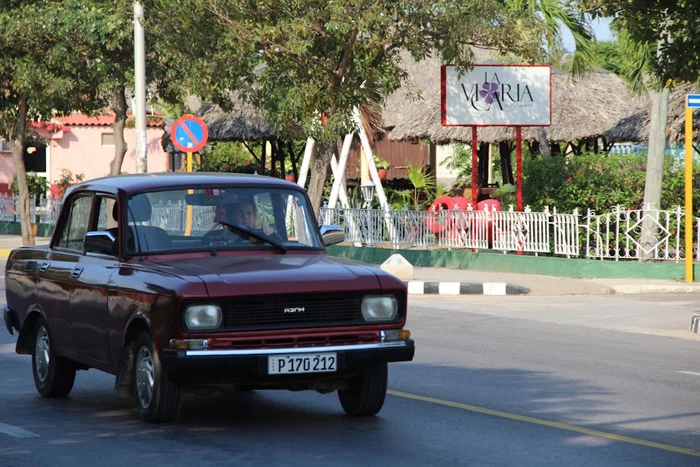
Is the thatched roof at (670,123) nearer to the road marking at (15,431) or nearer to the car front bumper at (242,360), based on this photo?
the car front bumper at (242,360)

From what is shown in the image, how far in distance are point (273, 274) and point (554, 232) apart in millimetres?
14244

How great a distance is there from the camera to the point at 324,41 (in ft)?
71.7

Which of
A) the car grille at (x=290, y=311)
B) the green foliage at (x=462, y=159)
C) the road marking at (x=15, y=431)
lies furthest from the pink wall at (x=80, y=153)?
the car grille at (x=290, y=311)

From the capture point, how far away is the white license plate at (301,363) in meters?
7.71

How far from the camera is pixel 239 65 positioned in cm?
2202

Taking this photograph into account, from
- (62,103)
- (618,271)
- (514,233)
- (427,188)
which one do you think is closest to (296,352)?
(618,271)

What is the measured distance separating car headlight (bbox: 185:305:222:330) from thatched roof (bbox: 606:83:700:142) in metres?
21.4

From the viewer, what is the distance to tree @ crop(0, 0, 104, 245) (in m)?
27.0

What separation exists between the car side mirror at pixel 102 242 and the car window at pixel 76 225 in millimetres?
564

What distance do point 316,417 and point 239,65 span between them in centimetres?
1408

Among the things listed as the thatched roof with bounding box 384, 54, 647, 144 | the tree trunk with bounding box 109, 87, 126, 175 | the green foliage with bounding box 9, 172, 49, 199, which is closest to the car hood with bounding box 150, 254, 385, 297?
the tree trunk with bounding box 109, 87, 126, 175

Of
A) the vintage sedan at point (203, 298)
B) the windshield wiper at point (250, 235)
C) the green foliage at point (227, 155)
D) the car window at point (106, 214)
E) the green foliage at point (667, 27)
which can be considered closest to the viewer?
the vintage sedan at point (203, 298)

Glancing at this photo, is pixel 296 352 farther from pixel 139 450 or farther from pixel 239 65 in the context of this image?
pixel 239 65

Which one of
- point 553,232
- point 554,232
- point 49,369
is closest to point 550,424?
point 49,369
